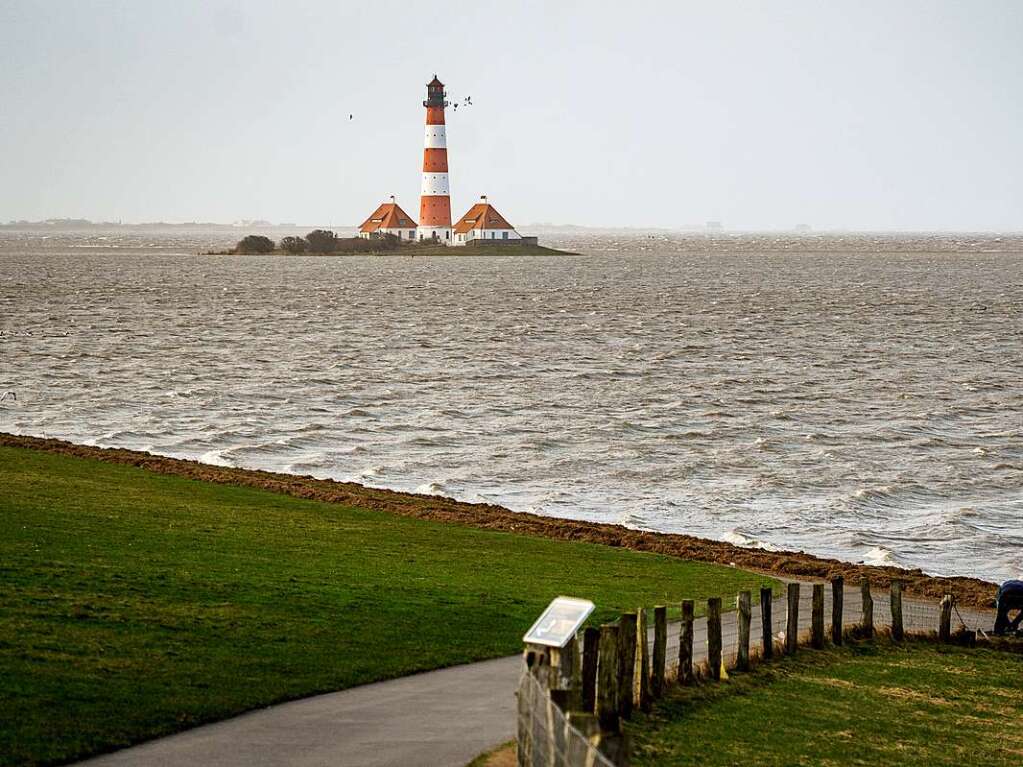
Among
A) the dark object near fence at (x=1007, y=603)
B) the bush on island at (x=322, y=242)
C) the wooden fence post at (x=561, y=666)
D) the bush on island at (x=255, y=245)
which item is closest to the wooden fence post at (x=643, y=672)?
the wooden fence post at (x=561, y=666)

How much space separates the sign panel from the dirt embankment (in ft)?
41.0

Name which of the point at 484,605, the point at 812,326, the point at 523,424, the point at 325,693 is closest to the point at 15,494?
the point at 484,605

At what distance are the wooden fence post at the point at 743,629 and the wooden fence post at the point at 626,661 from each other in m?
2.18

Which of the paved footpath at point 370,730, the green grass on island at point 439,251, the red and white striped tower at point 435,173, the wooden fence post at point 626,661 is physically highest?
the red and white striped tower at point 435,173

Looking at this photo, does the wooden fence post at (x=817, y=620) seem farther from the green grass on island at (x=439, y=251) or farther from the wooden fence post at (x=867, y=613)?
the green grass on island at (x=439, y=251)

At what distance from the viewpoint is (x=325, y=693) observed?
46.7ft

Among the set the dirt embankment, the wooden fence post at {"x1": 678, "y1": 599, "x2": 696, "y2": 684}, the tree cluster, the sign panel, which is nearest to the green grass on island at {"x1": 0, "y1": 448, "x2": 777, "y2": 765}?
the dirt embankment

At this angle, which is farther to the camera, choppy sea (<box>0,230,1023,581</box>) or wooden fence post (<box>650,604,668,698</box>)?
choppy sea (<box>0,230,1023,581</box>)

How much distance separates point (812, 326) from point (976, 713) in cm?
6700

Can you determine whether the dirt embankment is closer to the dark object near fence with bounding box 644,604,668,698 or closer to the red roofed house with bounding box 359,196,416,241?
the dark object near fence with bounding box 644,604,668,698

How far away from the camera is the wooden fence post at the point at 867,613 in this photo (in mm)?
17828

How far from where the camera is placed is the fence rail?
31.1ft

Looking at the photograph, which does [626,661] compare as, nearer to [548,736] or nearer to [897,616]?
[548,736]

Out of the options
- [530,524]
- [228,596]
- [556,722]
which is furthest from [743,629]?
[530,524]
